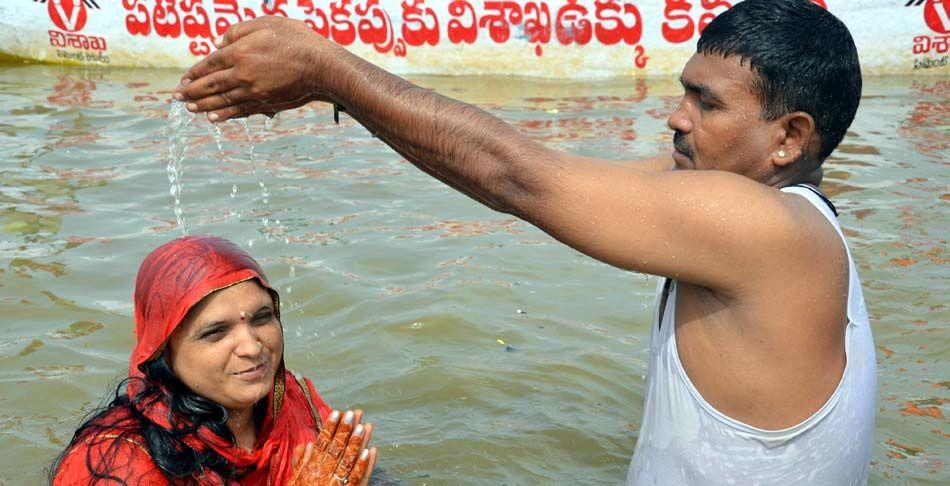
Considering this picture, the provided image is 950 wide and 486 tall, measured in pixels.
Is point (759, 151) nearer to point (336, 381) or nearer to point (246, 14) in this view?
point (336, 381)

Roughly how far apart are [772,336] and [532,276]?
372 centimetres

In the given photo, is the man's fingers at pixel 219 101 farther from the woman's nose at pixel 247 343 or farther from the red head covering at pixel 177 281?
the woman's nose at pixel 247 343

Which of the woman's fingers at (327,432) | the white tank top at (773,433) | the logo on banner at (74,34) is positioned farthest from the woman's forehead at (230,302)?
the logo on banner at (74,34)

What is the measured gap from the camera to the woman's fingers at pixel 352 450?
310 centimetres

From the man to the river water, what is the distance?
1.72 meters

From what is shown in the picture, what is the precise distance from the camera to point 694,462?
110 inches

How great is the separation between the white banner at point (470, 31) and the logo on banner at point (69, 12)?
0.01 m

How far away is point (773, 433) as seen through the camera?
2.66m

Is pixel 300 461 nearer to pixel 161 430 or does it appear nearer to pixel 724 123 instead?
pixel 161 430

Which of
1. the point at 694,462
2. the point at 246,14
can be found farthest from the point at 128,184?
the point at 694,462

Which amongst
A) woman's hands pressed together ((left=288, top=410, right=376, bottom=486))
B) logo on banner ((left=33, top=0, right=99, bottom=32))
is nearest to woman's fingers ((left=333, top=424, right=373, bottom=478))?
woman's hands pressed together ((left=288, top=410, right=376, bottom=486))

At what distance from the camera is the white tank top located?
267 cm

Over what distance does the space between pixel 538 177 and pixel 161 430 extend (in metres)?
1.47

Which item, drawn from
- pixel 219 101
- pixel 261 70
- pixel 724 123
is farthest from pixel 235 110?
pixel 724 123
